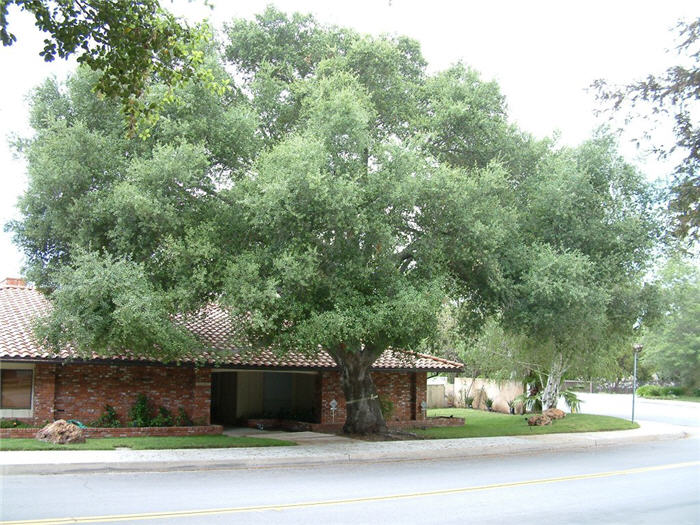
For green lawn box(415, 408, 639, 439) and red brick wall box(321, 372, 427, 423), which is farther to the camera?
red brick wall box(321, 372, 427, 423)

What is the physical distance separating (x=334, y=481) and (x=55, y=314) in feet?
26.0

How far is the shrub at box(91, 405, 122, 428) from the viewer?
1989 centimetres

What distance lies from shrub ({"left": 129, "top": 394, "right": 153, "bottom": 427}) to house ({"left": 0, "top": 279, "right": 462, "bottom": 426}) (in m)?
0.26

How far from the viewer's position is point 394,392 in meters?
26.4

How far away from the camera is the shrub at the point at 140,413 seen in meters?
20.2

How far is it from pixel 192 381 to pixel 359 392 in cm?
532

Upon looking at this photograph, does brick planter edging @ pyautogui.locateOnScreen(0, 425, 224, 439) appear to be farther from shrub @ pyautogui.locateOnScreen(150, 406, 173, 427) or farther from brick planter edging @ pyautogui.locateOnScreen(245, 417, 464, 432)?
brick planter edging @ pyautogui.locateOnScreen(245, 417, 464, 432)

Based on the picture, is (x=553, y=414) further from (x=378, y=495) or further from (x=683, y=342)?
(x=683, y=342)

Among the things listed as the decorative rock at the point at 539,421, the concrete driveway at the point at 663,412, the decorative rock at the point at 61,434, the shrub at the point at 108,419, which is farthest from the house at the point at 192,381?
the concrete driveway at the point at 663,412

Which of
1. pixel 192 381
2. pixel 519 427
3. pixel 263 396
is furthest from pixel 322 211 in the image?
pixel 519 427

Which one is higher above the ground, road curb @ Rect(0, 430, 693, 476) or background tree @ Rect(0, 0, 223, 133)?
background tree @ Rect(0, 0, 223, 133)

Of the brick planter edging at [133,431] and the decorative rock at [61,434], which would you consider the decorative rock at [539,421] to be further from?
the decorative rock at [61,434]

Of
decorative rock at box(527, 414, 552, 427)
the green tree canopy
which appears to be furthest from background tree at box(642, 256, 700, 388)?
Result: the green tree canopy

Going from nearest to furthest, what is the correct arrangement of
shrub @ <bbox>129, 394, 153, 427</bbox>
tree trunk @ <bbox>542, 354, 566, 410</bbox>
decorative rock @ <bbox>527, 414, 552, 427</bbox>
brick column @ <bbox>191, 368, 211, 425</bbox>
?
1. shrub @ <bbox>129, 394, 153, 427</bbox>
2. brick column @ <bbox>191, 368, 211, 425</bbox>
3. decorative rock @ <bbox>527, 414, 552, 427</bbox>
4. tree trunk @ <bbox>542, 354, 566, 410</bbox>
